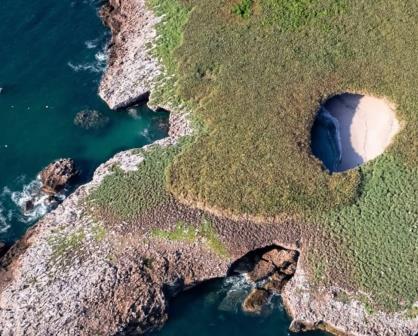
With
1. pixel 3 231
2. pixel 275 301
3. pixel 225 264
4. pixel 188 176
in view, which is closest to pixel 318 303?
pixel 275 301

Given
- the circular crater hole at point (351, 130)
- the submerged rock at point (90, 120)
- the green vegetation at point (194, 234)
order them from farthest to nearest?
the submerged rock at point (90, 120)
the circular crater hole at point (351, 130)
the green vegetation at point (194, 234)

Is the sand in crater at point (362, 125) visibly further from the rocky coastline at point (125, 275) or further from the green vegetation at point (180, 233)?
the green vegetation at point (180, 233)

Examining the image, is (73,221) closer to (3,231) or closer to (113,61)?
(3,231)

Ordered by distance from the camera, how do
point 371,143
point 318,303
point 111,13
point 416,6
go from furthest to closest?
point 111,13
point 416,6
point 371,143
point 318,303

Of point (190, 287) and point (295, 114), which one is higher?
point (295, 114)

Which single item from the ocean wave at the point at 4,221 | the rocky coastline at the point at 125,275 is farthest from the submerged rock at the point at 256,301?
the ocean wave at the point at 4,221

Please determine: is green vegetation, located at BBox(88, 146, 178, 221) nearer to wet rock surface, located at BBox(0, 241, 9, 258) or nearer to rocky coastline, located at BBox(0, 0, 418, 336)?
rocky coastline, located at BBox(0, 0, 418, 336)

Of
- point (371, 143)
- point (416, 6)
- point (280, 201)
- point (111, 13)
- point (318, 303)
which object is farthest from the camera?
point (111, 13)
